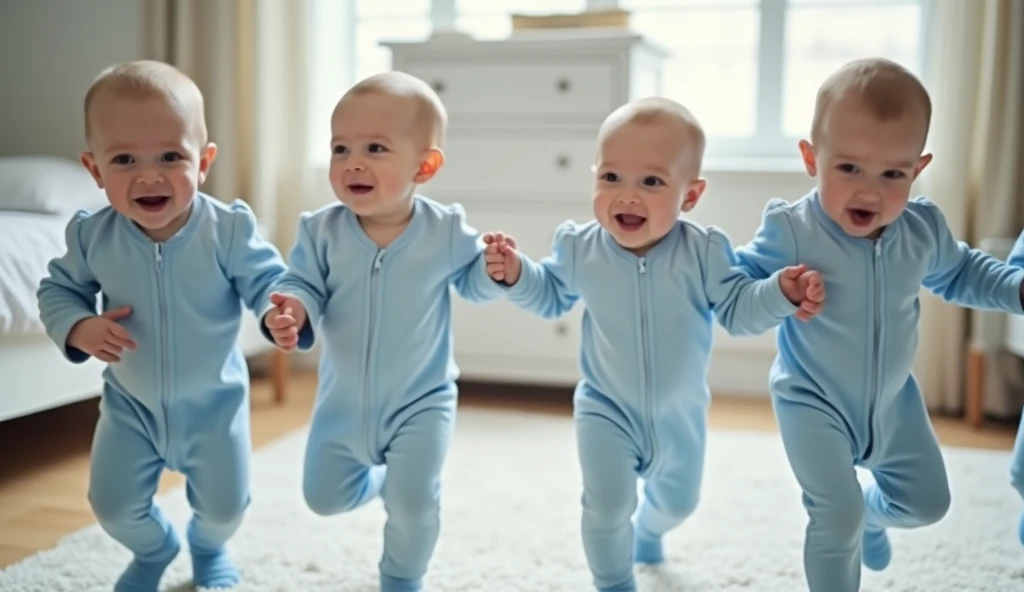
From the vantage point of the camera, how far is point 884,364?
1478 millimetres

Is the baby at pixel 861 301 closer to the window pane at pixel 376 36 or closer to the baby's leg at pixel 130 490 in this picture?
the baby's leg at pixel 130 490

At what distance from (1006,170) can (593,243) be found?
1.89 metres

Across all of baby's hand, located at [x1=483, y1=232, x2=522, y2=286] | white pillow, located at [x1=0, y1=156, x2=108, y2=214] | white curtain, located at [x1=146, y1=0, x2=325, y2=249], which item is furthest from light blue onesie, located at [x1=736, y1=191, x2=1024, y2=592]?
white curtain, located at [x1=146, y1=0, x2=325, y2=249]

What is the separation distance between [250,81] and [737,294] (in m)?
2.45

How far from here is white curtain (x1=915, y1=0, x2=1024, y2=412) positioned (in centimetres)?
288

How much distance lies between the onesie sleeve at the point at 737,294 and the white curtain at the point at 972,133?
1.73 m

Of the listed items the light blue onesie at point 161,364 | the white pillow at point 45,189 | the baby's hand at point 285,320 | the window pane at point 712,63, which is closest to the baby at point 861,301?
the baby's hand at point 285,320

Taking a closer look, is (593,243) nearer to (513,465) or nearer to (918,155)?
(918,155)

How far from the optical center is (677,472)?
64.1 inches

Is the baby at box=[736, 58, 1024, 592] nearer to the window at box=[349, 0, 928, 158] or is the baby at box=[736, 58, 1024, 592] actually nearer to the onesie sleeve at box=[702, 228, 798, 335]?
the onesie sleeve at box=[702, 228, 798, 335]

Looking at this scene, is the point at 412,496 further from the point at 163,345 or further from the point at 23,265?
the point at 23,265

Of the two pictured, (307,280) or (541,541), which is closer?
(307,280)

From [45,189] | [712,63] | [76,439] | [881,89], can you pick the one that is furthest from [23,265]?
[712,63]

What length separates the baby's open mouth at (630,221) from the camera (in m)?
1.54
